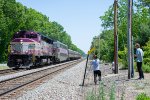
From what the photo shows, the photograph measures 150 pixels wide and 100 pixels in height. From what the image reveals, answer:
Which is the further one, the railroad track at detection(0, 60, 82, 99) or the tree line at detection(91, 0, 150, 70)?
the tree line at detection(91, 0, 150, 70)

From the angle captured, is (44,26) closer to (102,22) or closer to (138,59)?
(102,22)

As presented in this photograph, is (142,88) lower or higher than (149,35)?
lower

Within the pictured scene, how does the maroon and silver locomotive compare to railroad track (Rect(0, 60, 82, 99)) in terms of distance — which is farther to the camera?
the maroon and silver locomotive

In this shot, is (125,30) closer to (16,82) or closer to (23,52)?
(23,52)

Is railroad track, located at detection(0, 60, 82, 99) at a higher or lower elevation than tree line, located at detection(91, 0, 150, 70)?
lower

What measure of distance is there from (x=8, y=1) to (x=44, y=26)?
111 feet

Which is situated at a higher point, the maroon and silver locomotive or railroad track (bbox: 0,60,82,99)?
the maroon and silver locomotive

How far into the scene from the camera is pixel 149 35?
42906 mm

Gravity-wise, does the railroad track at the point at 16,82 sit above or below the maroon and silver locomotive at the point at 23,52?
below

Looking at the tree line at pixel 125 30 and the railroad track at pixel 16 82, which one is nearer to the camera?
the railroad track at pixel 16 82

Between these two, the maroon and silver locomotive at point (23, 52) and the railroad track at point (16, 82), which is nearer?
the railroad track at point (16, 82)

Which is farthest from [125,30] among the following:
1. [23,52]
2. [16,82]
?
[16,82]

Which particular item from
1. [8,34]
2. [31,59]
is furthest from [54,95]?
[8,34]

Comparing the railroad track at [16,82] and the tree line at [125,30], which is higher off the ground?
the tree line at [125,30]
